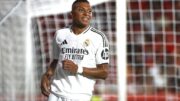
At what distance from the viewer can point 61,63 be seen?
3959 mm

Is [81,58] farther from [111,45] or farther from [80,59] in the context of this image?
[111,45]

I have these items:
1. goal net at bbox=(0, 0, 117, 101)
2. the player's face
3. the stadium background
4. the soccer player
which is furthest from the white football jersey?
goal net at bbox=(0, 0, 117, 101)

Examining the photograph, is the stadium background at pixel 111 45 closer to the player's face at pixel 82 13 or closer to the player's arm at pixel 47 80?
the player's arm at pixel 47 80

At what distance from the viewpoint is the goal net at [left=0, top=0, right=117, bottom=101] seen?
7.54 m

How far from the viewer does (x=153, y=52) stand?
9234 millimetres

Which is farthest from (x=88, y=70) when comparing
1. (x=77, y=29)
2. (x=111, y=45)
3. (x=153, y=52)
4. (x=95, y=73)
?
(x=153, y=52)

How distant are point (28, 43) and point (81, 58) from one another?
3665 millimetres

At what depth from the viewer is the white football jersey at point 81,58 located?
13.1 ft

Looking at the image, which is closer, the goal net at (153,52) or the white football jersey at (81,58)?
the white football jersey at (81,58)

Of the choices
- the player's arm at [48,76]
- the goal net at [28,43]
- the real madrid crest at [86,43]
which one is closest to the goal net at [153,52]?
the goal net at [28,43]

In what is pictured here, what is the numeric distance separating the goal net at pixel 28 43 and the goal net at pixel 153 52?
0.42 metres

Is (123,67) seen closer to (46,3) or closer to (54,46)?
(46,3)

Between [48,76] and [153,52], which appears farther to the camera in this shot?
[153,52]

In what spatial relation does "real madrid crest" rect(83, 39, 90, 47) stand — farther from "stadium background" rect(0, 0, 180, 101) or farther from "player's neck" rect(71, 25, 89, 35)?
"stadium background" rect(0, 0, 180, 101)
